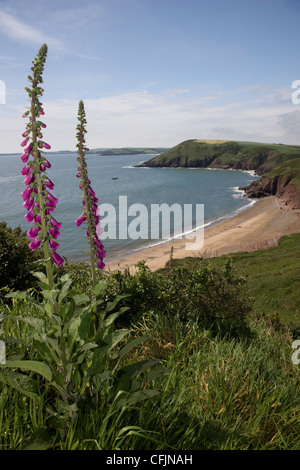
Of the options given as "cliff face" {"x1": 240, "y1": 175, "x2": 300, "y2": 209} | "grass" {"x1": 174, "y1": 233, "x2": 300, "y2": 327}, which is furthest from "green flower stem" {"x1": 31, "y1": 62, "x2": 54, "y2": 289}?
"cliff face" {"x1": 240, "y1": 175, "x2": 300, "y2": 209}

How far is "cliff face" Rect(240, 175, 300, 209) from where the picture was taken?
69938mm

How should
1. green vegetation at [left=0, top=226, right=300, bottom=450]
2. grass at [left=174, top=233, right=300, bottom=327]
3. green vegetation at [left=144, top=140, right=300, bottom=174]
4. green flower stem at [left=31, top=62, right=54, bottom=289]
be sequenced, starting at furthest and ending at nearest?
1. green vegetation at [left=144, top=140, right=300, bottom=174]
2. grass at [left=174, top=233, right=300, bottom=327]
3. green flower stem at [left=31, top=62, right=54, bottom=289]
4. green vegetation at [left=0, top=226, right=300, bottom=450]

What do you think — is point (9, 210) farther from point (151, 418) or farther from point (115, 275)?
point (151, 418)

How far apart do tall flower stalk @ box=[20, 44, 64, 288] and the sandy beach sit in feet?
78.5

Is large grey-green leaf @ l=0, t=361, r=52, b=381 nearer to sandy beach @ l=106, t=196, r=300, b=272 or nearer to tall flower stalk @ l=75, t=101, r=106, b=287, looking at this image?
tall flower stalk @ l=75, t=101, r=106, b=287

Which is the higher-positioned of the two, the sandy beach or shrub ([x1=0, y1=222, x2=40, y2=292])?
shrub ([x1=0, y1=222, x2=40, y2=292])

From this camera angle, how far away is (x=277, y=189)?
80688 mm

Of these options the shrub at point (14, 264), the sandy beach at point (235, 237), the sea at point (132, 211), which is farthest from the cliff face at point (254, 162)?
the shrub at point (14, 264)

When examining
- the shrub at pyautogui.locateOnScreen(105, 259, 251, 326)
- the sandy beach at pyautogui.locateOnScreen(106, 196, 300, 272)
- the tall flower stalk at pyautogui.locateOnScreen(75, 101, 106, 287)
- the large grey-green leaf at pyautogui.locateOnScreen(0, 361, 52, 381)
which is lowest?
the sandy beach at pyautogui.locateOnScreen(106, 196, 300, 272)

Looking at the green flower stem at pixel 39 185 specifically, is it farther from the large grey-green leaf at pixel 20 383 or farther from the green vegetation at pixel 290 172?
the green vegetation at pixel 290 172

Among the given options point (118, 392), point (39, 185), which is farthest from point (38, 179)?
point (118, 392)

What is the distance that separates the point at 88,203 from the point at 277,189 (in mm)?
83412

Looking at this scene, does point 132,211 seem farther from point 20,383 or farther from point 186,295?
point 20,383
